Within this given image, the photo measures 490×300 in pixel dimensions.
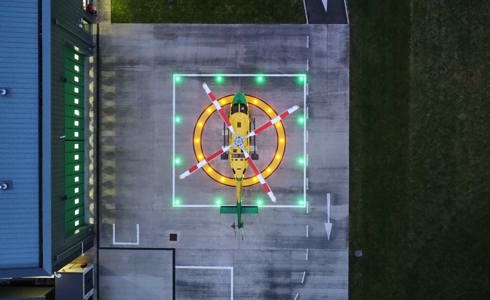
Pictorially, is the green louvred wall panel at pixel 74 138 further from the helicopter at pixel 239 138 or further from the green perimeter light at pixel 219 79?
the green perimeter light at pixel 219 79

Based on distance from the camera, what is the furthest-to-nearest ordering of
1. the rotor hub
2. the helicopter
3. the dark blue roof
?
the helicopter
the rotor hub
the dark blue roof

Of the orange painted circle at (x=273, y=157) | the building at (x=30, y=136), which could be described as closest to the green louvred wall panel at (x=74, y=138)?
the building at (x=30, y=136)

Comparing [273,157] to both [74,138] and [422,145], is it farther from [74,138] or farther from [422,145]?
[74,138]

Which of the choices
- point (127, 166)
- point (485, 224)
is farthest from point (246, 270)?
point (485, 224)

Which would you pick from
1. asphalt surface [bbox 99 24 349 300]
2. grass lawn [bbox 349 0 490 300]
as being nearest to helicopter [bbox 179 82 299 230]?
asphalt surface [bbox 99 24 349 300]

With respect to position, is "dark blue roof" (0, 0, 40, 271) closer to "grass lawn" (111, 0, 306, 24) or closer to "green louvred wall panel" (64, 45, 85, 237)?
"green louvred wall panel" (64, 45, 85, 237)

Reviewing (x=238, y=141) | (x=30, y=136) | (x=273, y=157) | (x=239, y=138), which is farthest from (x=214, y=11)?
(x=30, y=136)
